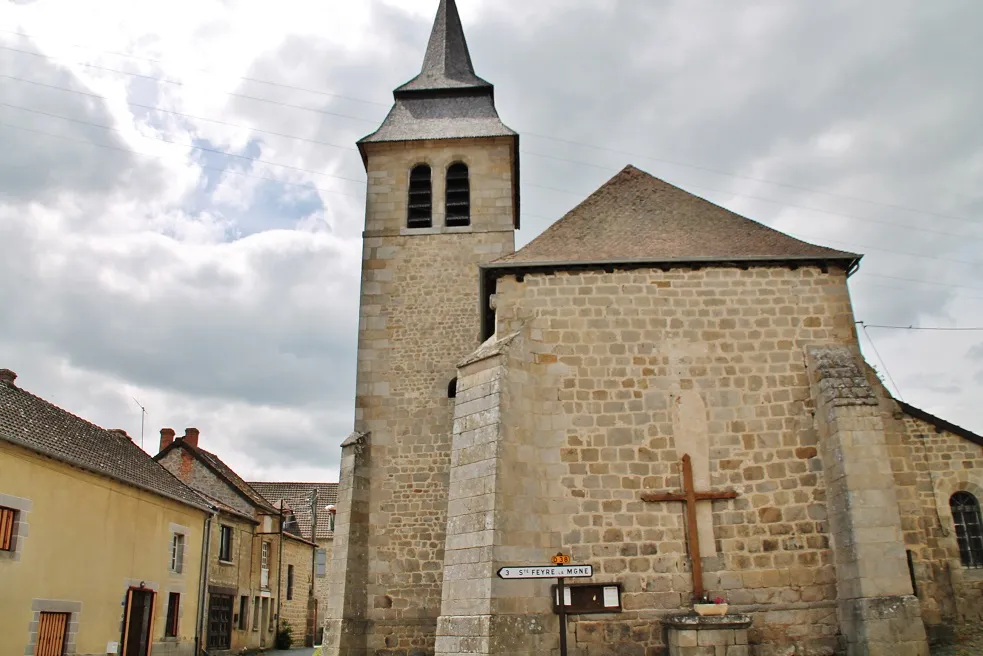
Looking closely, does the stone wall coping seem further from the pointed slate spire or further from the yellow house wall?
the pointed slate spire

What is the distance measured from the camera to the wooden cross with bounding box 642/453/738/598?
845 centimetres

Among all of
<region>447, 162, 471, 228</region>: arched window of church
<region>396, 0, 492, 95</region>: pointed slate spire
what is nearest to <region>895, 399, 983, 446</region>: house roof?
<region>447, 162, 471, 228</region>: arched window of church

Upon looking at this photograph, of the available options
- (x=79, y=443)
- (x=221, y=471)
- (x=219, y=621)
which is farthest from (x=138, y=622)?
(x=221, y=471)

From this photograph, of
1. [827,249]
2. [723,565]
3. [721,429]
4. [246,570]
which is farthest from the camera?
[246,570]

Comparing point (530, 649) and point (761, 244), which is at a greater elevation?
point (761, 244)

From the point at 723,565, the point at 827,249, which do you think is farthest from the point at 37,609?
the point at 827,249

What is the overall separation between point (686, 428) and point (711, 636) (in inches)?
88.6

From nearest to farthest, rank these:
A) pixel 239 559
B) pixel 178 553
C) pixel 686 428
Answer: pixel 686 428 → pixel 178 553 → pixel 239 559

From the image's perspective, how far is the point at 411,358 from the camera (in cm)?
1446

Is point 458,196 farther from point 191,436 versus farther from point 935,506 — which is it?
point 191,436

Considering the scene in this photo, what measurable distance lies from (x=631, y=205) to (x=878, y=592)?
5823mm

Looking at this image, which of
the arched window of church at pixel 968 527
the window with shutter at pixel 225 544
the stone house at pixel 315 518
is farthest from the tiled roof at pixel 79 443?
the arched window of church at pixel 968 527

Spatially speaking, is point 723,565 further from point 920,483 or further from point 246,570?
point 246,570

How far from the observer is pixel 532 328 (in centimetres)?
946
